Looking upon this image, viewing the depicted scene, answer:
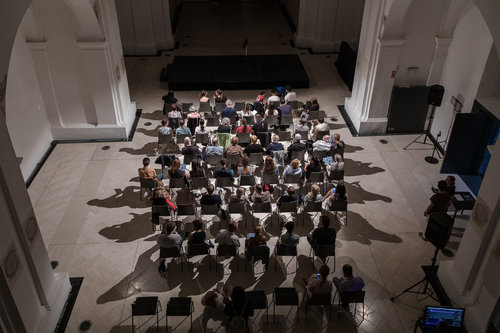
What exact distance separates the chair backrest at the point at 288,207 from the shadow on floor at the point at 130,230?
289cm

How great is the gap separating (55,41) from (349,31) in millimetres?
11346

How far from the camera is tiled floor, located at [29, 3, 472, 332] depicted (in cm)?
809

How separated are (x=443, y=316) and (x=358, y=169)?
17.5 ft

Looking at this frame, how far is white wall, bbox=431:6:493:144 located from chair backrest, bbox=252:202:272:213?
18.8ft

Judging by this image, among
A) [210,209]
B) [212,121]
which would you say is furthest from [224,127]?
[210,209]

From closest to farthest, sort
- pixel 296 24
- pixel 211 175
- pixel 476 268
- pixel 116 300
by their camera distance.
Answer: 1. pixel 476 268
2. pixel 116 300
3. pixel 211 175
4. pixel 296 24

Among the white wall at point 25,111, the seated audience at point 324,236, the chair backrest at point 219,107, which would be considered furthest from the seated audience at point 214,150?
the white wall at point 25,111

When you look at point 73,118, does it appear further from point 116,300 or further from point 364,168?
point 364,168

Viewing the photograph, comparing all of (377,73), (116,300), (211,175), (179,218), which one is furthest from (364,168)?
(116,300)

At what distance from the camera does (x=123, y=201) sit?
10664 millimetres

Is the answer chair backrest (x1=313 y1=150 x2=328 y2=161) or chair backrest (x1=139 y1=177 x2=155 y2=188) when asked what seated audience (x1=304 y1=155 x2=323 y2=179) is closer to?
chair backrest (x1=313 y1=150 x2=328 y2=161)

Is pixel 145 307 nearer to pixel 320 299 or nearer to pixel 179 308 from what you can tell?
pixel 179 308

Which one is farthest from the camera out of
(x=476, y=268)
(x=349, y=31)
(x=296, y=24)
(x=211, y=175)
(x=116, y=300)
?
(x=296, y=24)

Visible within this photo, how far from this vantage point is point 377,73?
12.3 metres
